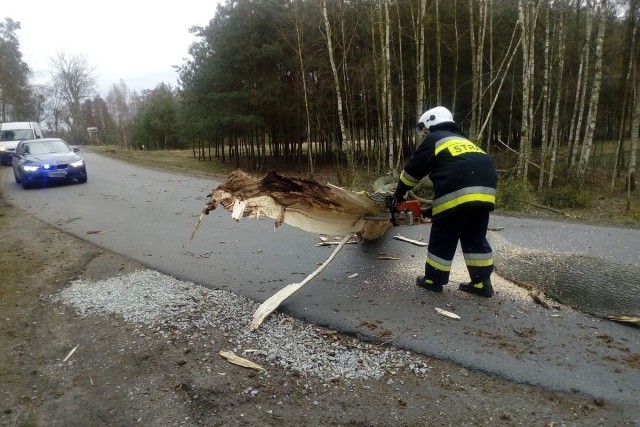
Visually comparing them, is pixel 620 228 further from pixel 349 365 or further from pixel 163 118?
pixel 163 118

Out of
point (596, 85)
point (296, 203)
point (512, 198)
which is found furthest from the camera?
point (596, 85)

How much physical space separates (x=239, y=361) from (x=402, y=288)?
205 centimetres

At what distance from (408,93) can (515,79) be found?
608cm

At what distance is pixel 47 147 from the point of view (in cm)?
1453

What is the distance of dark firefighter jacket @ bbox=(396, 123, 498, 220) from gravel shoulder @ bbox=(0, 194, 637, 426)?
164 centimetres

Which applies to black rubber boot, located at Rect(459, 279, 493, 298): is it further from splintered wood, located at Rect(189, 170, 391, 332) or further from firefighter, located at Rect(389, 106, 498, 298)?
splintered wood, located at Rect(189, 170, 391, 332)

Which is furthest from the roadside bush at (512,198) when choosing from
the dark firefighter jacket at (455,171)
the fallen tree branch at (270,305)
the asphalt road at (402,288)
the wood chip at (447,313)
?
the fallen tree branch at (270,305)

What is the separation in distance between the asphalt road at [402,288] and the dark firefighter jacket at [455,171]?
0.98m

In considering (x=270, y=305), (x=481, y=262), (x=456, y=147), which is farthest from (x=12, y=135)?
(x=481, y=262)

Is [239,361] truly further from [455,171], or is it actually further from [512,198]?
[512,198]

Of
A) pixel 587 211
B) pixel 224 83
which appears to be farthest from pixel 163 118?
pixel 587 211

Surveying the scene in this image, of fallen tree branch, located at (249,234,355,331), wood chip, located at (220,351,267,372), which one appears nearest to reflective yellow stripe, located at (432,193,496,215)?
fallen tree branch, located at (249,234,355,331)

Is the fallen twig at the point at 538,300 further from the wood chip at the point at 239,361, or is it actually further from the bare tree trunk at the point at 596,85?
the bare tree trunk at the point at 596,85

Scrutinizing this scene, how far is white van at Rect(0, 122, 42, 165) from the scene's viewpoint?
20.7 metres
